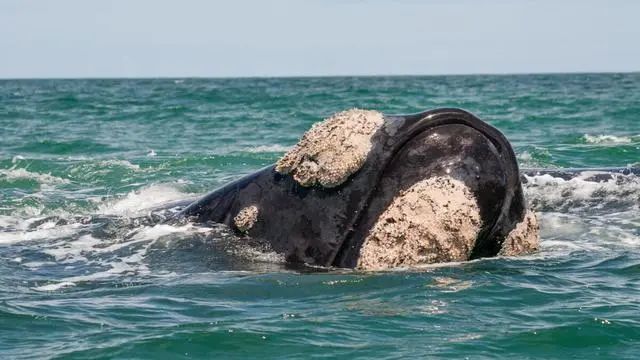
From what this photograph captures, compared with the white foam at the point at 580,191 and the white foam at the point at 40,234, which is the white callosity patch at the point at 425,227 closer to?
the white foam at the point at 40,234

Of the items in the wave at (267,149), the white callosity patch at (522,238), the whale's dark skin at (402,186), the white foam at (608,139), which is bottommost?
the wave at (267,149)

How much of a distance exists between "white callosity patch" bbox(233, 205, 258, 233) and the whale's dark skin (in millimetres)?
181

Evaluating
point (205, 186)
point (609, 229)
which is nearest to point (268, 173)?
point (609, 229)

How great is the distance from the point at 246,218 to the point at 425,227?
1.04 meters

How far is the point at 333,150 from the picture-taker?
19.1 feet

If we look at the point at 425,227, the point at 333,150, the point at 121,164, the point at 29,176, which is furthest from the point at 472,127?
the point at 121,164

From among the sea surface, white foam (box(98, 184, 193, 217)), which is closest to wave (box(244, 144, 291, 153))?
white foam (box(98, 184, 193, 217))

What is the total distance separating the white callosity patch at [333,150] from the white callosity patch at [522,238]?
0.95 meters

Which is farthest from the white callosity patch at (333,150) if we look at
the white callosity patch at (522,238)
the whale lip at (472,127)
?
the white callosity patch at (522,238)

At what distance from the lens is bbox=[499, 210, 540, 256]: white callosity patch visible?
5.94 m

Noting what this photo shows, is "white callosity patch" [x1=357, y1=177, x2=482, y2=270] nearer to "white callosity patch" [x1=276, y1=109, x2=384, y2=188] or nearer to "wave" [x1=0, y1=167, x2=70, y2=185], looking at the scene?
"white callosity patch" [x1=276, y1=109, x2=384, y2=188]

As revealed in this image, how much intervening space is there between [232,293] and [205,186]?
6328 mm

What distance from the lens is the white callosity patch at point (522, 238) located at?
5938 mm

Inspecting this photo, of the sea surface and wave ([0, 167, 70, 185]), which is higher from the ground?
the sea surface
